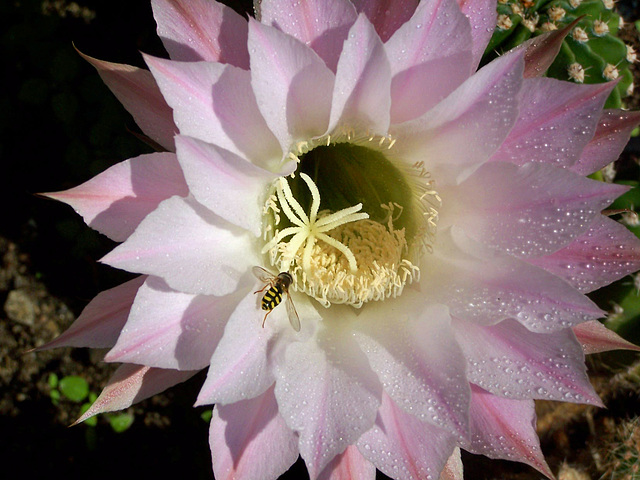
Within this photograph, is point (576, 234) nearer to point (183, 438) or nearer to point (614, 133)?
point (614, 133)

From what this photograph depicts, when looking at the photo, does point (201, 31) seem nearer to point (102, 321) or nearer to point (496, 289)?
point (102, 321)

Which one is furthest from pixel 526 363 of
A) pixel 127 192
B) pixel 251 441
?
pixel 127 192

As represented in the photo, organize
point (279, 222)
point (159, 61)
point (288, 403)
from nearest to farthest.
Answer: point (159, 61)
point (288, 403)
point (279, 222)

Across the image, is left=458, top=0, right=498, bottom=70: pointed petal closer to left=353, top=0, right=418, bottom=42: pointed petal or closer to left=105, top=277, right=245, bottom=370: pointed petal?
left=353, top=0, right=418, bottom=42: pointed petal

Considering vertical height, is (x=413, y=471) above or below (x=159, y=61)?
below

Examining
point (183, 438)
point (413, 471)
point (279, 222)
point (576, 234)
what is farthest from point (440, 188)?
point (183, 438)
